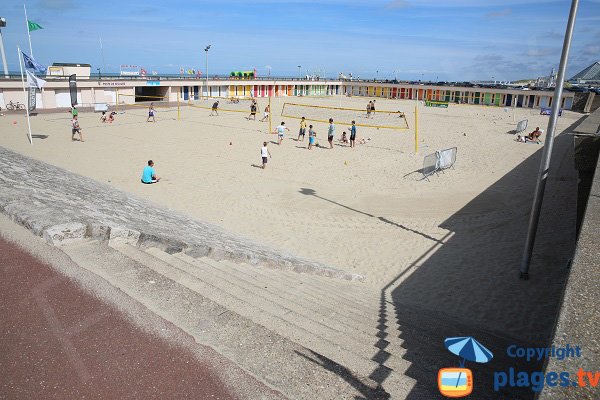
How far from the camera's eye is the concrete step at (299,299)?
4969 millimetres

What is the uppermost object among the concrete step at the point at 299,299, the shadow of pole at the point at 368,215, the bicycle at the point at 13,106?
the bicycle at the point at 13,106

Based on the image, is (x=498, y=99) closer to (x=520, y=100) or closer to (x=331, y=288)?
(x=520, y=100)

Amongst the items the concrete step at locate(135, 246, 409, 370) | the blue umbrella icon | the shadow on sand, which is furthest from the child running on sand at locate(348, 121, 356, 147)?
the blue umbrella icon

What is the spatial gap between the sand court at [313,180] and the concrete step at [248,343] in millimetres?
4490

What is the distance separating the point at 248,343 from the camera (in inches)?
145

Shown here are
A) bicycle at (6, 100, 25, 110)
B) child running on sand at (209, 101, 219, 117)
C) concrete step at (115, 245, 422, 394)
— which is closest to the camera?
concrete step at (115, 245, 422, 394)

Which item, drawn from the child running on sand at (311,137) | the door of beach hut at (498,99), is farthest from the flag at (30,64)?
the door of beach hut at (498,99)

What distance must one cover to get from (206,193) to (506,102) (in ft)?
167

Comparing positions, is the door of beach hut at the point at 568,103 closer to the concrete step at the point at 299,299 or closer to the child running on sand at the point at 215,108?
the child running on sand at the point at 215,108

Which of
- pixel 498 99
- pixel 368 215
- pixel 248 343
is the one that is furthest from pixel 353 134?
pixel 498 99

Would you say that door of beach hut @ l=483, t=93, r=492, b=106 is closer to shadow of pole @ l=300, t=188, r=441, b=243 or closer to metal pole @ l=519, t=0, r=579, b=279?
shadow of pole @ l=300, t=188, r=441, b=243

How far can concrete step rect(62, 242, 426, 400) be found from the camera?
3.24 m

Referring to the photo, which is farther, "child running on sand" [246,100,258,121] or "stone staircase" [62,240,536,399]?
"child running on sand" [246,100,258,121]

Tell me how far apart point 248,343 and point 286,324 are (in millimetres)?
701
